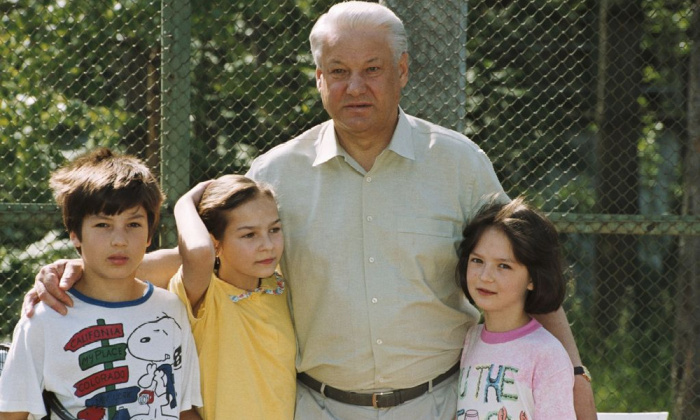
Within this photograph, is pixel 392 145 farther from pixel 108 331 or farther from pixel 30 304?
pixel 30 304

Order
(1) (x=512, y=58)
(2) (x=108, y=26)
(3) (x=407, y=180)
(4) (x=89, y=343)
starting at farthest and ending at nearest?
(1) (x=512, y=58), (2) (x=108, y=26), (3) (x=407, y=180), (4) (x=89, y=343)

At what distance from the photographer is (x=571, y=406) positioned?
243 centimetres

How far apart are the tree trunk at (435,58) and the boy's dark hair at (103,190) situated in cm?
145

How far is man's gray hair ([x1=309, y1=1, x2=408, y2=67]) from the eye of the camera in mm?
2562

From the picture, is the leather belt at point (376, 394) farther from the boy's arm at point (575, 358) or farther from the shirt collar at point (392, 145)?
the shirt collar at point (392, 145)

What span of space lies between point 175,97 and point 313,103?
1215mm

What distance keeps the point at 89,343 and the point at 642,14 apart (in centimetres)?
442

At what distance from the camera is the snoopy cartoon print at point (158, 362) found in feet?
7.60

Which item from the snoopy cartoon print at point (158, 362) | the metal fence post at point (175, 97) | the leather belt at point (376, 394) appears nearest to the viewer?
the snoopy cartoon print at point (158, 362)

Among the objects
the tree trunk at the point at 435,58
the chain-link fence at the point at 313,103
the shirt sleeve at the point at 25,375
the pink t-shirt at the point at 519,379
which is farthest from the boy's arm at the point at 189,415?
the chain-link fence at the point at 313,103

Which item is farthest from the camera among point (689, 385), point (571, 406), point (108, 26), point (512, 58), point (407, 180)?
point (512, 58)

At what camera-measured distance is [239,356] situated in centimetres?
246

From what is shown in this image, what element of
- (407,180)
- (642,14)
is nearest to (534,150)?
(642,14)

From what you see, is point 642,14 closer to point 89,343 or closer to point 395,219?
point 395,219
